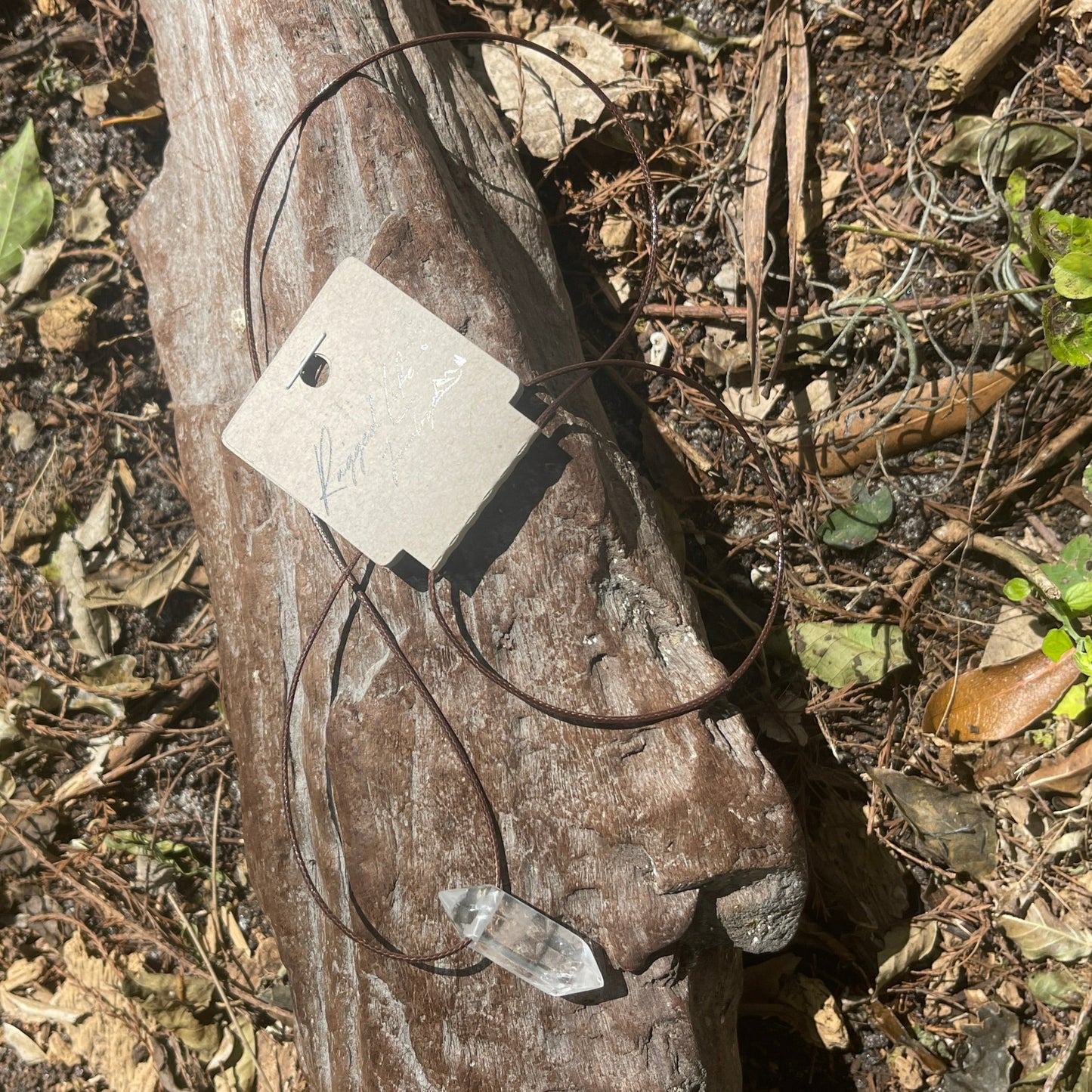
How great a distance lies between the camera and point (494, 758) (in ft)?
4.52

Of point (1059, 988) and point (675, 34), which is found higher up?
point (675, 34)

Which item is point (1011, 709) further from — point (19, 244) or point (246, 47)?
point (19, 244)

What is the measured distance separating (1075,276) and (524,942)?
1630 mm

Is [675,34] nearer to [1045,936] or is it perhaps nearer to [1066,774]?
[1066,774]

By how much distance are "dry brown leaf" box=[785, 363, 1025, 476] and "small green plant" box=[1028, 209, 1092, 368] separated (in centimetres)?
15

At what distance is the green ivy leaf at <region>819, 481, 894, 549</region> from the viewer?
5.99ft

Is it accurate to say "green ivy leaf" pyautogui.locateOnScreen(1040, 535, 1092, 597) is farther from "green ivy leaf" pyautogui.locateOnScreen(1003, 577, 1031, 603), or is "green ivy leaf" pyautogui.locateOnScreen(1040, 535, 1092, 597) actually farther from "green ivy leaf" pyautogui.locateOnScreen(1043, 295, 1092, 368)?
"green ivy leaf" pyautogui.locateOnScreen(1043, 295, 1092, 368)

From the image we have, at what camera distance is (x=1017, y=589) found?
1.73 meters

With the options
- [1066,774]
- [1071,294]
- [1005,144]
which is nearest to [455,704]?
[1066,774]

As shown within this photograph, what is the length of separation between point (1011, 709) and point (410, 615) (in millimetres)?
1312

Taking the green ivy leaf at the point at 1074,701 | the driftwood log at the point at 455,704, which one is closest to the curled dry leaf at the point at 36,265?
the driftwood log at the point at 455,704

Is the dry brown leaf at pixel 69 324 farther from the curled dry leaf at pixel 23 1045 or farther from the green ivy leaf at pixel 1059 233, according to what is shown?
the green ivy leaf at pixel 1059 233

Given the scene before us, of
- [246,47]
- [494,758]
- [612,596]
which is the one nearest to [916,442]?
[612,596]

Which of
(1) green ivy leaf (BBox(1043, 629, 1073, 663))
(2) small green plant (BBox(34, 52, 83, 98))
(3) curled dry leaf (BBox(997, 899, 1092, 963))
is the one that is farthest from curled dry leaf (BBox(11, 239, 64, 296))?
(3) curled dry leaf (BBox(997, 899, 1092, 963))
